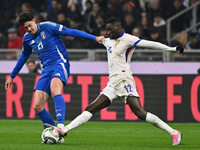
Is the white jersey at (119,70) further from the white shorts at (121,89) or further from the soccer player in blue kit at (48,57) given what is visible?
the soccer player in blue kit at (48,57)

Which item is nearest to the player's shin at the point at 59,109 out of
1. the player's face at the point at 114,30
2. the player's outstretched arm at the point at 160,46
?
the player's face at the point at 114,30

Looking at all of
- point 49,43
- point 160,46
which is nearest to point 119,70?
point 160,46

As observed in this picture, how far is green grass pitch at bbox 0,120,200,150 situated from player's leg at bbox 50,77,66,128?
44 centimetres

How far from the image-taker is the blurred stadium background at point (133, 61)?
15.0 metres

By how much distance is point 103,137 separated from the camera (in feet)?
35.0

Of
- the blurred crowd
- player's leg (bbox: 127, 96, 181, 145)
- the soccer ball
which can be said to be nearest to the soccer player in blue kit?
the soccer ball

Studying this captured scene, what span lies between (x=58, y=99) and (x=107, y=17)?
971cm

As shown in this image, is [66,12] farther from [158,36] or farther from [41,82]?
[41,82]

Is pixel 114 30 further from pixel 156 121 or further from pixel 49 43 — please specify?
pixel 156 121

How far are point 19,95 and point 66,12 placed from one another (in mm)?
4997

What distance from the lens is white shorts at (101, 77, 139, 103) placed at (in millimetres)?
9484

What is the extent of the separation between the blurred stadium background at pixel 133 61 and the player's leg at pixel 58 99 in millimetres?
5767

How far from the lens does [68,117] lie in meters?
15.2

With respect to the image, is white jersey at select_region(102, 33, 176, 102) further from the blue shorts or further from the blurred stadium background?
the blurred stadium background
